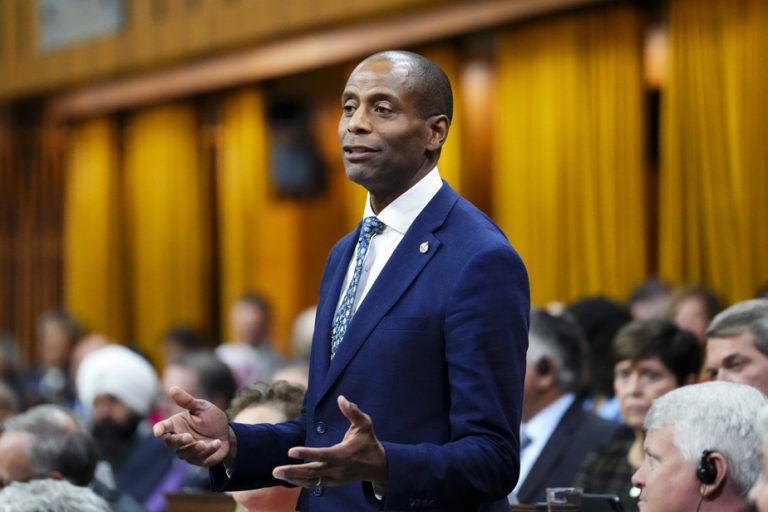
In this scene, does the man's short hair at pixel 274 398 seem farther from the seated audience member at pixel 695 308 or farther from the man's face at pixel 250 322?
the man's face at pixel 250 322

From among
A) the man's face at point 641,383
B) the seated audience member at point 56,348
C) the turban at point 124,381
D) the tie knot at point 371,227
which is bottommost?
the seated audience member at point 56,348

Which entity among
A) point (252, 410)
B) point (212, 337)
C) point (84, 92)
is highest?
point (84, 92)

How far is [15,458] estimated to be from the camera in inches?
139

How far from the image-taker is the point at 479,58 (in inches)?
326

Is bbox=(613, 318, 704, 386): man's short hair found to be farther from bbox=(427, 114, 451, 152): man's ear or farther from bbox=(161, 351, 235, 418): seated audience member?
bbox=(161, 351, 235, 418): seated audience member

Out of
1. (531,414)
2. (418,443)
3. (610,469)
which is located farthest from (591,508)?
(531,414)

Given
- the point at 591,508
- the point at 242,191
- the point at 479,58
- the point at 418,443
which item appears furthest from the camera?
the point at 242,191

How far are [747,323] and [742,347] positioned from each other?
0.07m

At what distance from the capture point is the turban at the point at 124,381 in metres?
5.88

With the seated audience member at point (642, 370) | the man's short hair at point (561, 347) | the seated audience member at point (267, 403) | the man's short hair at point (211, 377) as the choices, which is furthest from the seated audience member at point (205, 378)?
the seated audience member at point (267, 403)

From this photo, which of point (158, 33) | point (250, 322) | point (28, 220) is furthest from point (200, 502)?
point (28, 220)

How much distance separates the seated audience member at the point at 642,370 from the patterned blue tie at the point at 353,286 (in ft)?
5.85

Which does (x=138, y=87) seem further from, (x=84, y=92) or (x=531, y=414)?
(x=531, y=414)

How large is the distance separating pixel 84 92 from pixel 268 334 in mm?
3144
